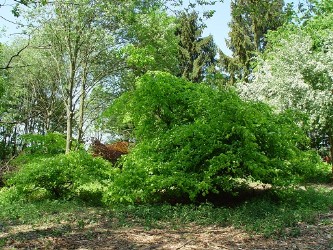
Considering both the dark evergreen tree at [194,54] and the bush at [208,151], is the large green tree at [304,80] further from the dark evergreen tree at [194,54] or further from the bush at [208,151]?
the dark evergreen tree at [194,54]

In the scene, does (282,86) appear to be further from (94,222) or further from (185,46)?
(185,46)

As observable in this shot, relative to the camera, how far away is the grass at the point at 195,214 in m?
7.11

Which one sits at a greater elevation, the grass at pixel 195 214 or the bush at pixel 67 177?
the bush at pixel 67 177

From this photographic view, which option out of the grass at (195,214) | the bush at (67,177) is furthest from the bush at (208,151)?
the bush at (67,177)

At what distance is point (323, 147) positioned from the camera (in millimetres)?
21391

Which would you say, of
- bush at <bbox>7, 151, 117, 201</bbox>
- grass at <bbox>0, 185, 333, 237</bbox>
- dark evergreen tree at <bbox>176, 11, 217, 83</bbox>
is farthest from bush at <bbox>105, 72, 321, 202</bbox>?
dark evergreen tree at <bbox>176, 11, 217, 83</bbox>

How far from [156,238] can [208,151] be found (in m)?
3.04

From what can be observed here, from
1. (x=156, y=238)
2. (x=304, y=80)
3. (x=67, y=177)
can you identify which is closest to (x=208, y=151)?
(x=156, y=238)

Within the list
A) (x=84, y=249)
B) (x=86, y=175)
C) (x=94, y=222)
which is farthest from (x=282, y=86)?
(x=84, y=249)

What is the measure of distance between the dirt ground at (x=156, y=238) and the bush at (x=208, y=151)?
1.79 metres

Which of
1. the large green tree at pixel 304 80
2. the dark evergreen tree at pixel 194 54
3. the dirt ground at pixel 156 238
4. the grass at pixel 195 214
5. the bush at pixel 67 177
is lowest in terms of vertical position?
the dirt ground at pixel 156 238

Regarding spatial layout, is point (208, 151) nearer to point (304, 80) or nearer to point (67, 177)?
point (67, 177)

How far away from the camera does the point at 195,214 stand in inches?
309

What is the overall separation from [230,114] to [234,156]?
1135 millimetres
